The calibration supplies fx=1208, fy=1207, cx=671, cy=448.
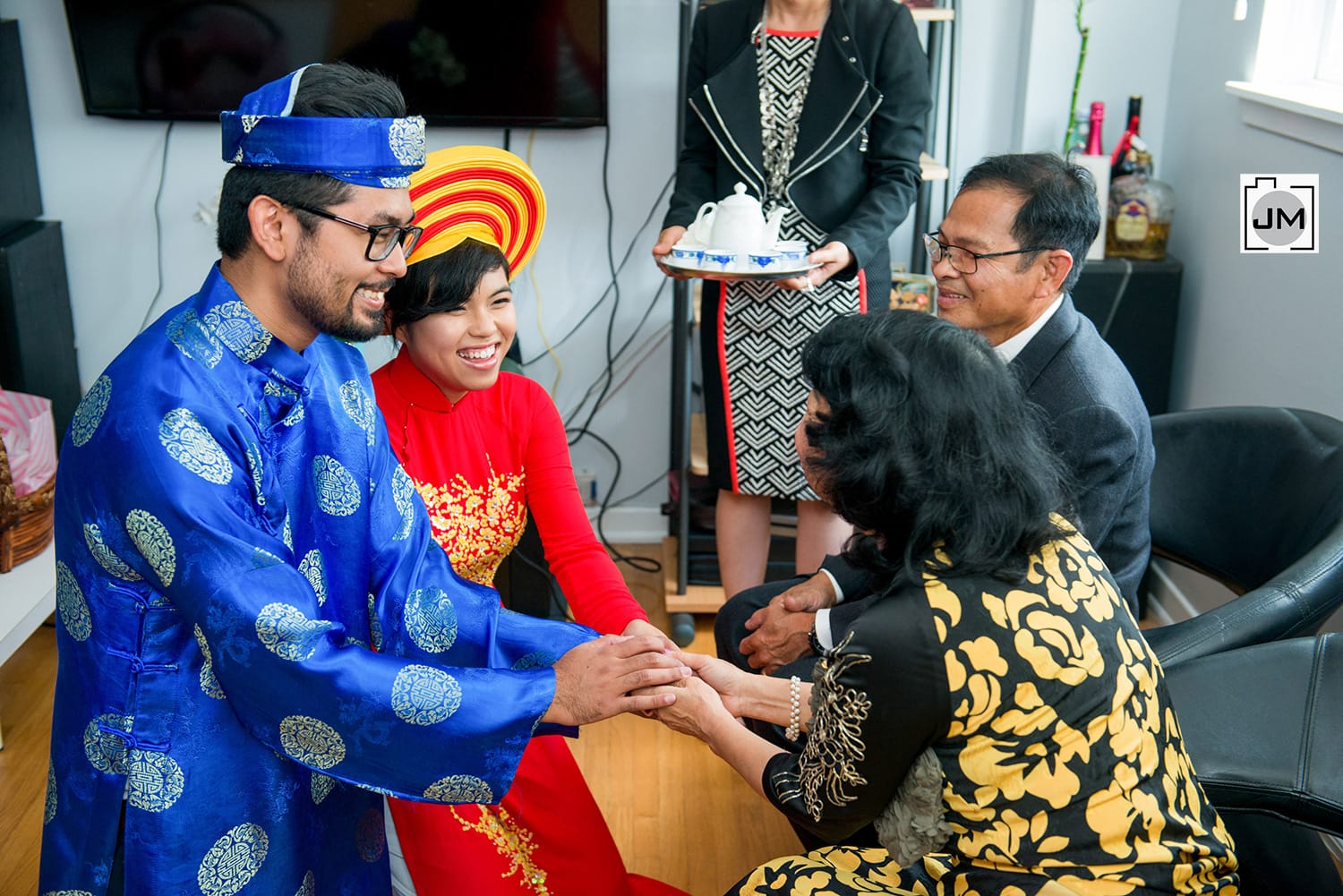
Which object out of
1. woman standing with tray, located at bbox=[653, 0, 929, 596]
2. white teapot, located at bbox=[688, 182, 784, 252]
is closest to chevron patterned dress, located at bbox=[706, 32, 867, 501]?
woman standing with tray, located at bbox=[653, 0, 929, 596]

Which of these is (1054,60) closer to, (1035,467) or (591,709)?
(1035,467)

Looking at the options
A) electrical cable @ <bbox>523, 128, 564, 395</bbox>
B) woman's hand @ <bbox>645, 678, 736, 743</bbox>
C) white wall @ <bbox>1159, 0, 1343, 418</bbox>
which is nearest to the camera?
woman's hand @ <bbox>645, 678, 736, 743</bbox>

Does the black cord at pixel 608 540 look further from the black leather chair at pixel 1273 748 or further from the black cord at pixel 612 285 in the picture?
the black leather chair at pixel 1273 748

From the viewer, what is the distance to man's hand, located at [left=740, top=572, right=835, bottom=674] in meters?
1.96

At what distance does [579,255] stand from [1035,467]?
2.32 metres

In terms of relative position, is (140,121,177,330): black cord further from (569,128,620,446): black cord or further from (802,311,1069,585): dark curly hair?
(802,311,1069,585): dark curly hair

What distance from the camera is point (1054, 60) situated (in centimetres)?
317

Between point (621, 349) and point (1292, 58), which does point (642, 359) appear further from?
point (1292, 58)

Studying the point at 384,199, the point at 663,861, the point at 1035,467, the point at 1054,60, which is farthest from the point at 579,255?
the point at 1035,467

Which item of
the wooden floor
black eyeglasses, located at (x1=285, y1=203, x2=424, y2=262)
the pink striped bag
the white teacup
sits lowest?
the wooden floor

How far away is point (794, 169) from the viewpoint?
2.64 metres

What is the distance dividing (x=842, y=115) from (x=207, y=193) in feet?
6.05

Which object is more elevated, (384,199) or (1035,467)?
(384,199)

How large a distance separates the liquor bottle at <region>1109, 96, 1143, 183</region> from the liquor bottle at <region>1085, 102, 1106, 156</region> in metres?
0.05
